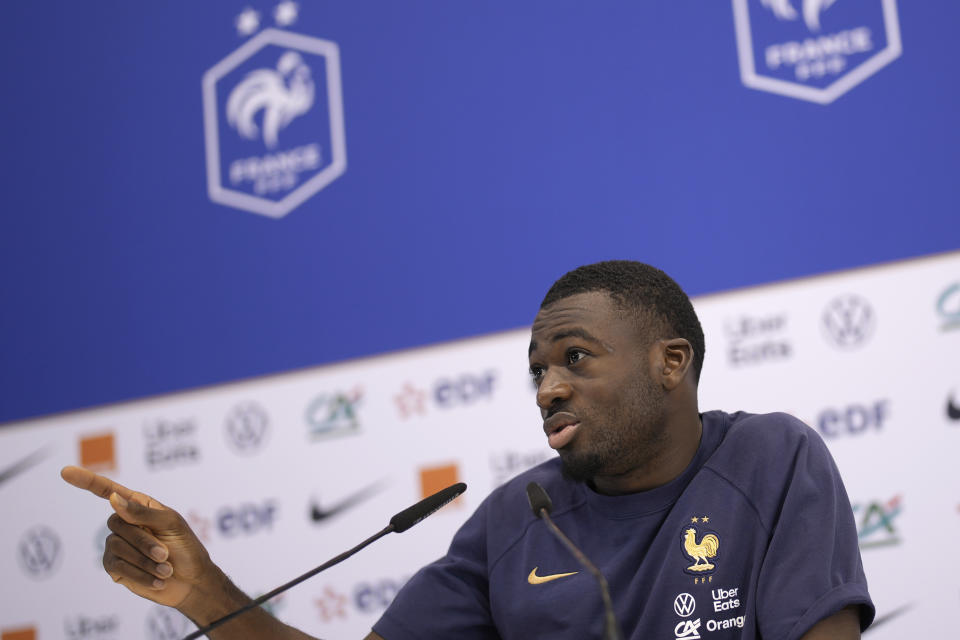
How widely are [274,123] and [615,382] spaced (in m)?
1.62

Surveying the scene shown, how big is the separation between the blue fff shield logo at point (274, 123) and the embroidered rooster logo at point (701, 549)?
1626 millimetres

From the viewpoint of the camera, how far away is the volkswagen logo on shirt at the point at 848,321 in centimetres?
213

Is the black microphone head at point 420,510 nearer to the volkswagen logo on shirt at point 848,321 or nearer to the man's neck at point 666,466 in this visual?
the man's neck at point 666,466

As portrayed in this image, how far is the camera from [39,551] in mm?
2680

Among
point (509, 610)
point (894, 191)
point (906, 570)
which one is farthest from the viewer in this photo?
point (894, 191)

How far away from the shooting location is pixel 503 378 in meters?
2.39

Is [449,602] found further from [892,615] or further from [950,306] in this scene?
[950,306]

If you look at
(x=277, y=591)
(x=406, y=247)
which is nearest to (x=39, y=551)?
(x=406, y=247)

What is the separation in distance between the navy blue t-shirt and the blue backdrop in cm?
93

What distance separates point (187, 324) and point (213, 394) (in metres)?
0.22

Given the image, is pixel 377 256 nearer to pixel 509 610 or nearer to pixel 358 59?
pixel 358 59

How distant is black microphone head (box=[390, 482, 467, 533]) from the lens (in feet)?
4.19

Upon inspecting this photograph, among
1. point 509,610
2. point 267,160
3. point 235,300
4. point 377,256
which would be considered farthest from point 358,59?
point 509,610

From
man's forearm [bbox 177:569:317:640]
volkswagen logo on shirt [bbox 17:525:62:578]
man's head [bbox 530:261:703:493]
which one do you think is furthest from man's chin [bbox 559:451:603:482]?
volkswagen logo on shirt [bbox 17:525:62:578]
